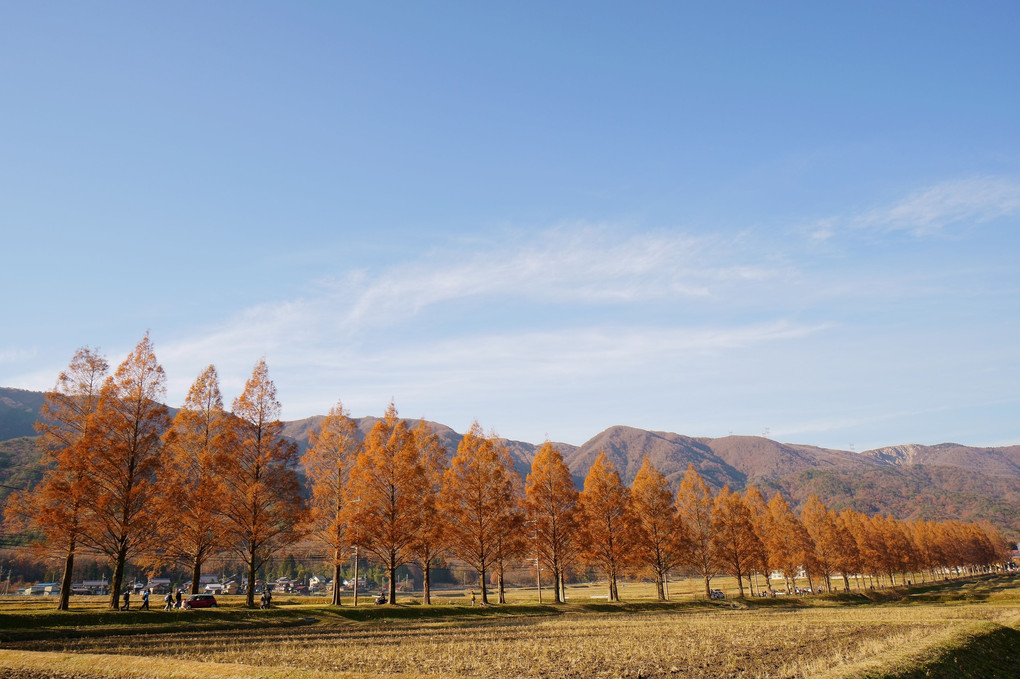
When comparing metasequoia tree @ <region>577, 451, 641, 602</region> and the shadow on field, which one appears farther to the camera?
metasequoia tree @ <region>577, 451, 641, 602</region>

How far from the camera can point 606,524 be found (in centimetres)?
5688

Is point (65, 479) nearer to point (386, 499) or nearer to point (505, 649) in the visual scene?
point (386, 499)

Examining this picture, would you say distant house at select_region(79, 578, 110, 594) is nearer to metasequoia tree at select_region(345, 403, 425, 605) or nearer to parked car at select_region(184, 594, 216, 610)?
parked car at select_region(184, 594, 216, 610)

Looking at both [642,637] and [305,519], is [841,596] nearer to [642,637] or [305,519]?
[642,637]

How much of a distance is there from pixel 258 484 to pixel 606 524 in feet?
109

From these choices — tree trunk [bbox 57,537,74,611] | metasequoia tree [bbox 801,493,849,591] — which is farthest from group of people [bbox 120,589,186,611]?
metasequoia tree [bbox 801,493,849,591]

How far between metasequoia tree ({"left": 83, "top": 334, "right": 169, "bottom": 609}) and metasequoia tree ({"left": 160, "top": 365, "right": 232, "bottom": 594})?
106 cm

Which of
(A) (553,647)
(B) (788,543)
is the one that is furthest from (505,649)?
(B) (788,543)

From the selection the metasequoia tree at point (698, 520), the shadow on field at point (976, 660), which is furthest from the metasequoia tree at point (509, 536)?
the shadow on field at point (976, 660)

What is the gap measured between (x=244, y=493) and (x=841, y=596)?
69766 millimetres

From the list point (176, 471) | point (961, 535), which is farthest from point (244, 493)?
point (961, 535)

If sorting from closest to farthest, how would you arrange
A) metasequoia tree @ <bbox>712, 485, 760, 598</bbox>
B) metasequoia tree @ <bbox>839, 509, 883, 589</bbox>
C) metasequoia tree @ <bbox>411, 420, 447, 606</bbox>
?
metasequoia tree @ <bbox>411, 420, 447, 606</bbox> < metasequoia tree @ <bbox>712, 485, 760, 598</bbox> < metasequoia tree @ <bbox>839, 509, 883, 589</bbox>

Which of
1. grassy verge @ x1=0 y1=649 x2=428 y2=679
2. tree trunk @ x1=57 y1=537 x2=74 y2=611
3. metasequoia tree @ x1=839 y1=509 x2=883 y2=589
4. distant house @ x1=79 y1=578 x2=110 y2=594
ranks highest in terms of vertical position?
tree trunk @ x1=57 y1=537 x2=74 y2=611

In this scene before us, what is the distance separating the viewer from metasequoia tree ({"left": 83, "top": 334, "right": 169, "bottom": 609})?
1387 inches
